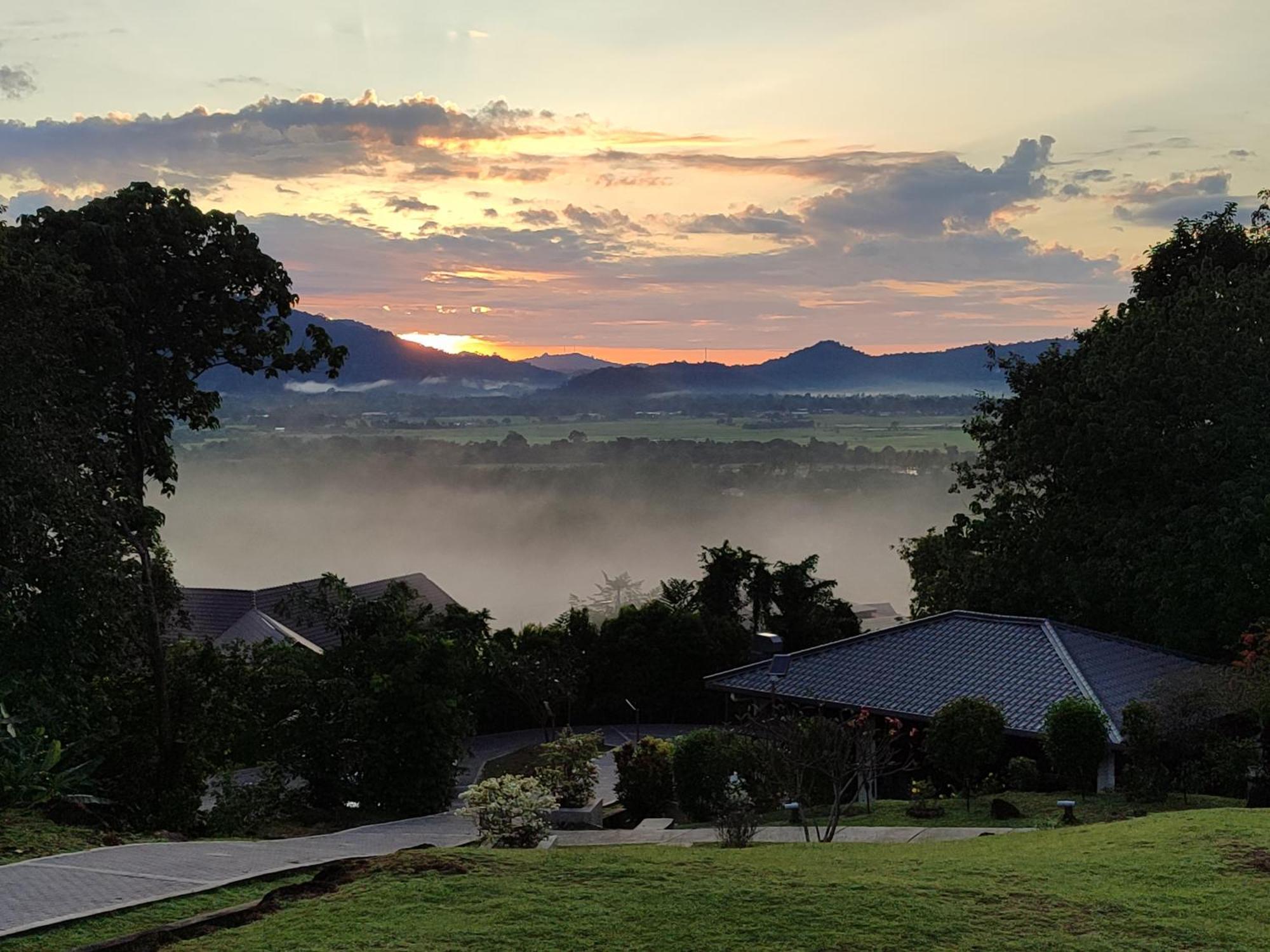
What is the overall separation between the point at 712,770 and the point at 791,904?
33.0 ft

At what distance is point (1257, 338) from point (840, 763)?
16883mm

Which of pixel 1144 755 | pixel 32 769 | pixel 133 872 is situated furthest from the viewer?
pixel 1144 755

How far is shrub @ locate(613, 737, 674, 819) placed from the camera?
68.6 ft

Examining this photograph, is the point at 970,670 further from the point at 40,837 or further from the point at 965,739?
the point at 40,837

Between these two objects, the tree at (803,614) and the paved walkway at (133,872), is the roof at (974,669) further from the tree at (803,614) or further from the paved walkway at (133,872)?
the tree at (803,614)

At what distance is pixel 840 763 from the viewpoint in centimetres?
1543

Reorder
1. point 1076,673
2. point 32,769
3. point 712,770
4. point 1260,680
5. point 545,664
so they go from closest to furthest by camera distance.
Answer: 1. point 32,769
2. point 1260,680
3. point 712,770
4. point 1076,673
5. point 545,664

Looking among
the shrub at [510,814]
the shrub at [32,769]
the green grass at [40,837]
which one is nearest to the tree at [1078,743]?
the shrub at [510,814]

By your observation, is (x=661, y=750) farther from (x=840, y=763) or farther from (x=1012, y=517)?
(x=1012, y=517)

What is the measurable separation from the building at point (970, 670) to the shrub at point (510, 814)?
338 inches

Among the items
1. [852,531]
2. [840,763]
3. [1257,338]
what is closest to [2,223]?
[840,763]

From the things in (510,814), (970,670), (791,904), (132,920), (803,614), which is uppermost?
(791,904)

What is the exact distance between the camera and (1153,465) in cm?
2700

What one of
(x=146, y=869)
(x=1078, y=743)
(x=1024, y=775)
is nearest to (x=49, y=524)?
(x=146, y=869)
